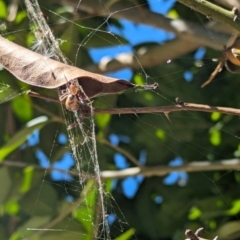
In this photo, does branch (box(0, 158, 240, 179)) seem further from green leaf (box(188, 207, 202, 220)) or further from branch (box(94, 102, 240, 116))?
branch (box(94, 102, 240, 116))

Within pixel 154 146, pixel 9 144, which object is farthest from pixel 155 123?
pixel 9 144

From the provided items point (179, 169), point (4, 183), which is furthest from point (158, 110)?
point (4, 183)

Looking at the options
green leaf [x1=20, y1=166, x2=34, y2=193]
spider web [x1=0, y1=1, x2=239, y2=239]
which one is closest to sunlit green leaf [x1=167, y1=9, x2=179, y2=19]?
spider web [x1=0, y1=1, x2=239, y2=239]

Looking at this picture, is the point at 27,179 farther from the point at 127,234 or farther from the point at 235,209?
the point at 235,209

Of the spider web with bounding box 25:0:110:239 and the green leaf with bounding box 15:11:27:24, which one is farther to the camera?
the green leaf with bounding box 15:11:27:24

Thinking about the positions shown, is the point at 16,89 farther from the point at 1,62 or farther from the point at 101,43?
the point at 1,62
